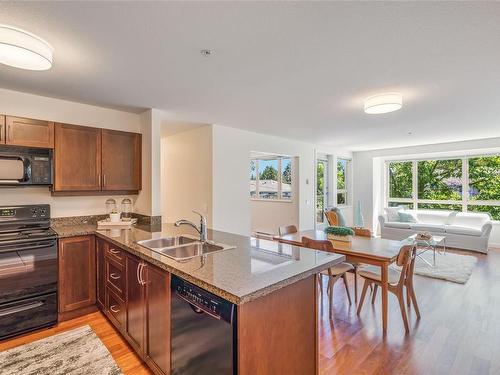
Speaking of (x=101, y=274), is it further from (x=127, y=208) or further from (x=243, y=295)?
(x=243, y=295)

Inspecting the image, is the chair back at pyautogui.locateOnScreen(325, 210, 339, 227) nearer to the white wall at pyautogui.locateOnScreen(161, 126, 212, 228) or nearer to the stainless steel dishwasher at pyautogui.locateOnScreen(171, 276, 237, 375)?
the white wall at pyautogui.locateOnScreen(161, 126, 212, 228)

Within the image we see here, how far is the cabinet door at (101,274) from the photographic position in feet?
8.70

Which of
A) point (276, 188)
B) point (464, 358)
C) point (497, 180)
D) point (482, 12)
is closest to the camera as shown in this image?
point (482, 12)

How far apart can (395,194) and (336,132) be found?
4.08m

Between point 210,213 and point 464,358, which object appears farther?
point 210,213

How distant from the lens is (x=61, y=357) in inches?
83.6

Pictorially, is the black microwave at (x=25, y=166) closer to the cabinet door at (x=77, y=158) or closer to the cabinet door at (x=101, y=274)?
the cabinet door at (x=77, y=158)

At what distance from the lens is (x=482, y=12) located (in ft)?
4.92

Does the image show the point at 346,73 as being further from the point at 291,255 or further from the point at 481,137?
the point at 481,137

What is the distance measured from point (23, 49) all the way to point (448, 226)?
760 centimetres

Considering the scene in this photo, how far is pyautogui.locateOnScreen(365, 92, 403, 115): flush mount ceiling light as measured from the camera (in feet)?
9.30

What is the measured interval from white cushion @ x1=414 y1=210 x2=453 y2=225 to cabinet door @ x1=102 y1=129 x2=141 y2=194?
6.75 metres

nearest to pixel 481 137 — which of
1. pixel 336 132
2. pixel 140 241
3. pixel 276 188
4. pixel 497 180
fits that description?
pixel 497 180

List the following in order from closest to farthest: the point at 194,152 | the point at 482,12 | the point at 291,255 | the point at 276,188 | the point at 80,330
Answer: the point at 482,12 → the point at 291,255 → the point at 80,330 → the point at 194,152 → the point at 276,188
